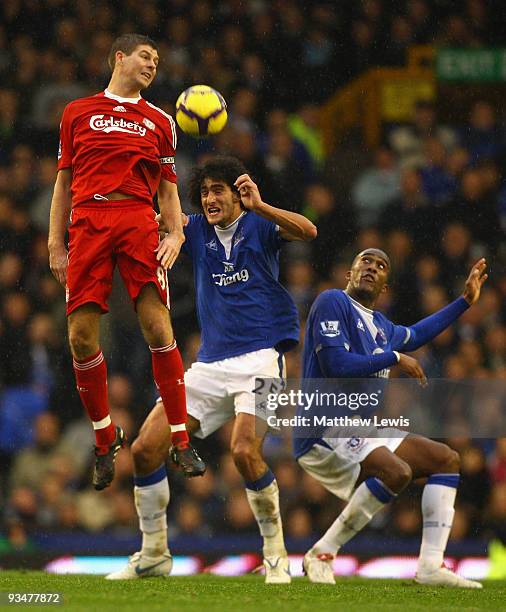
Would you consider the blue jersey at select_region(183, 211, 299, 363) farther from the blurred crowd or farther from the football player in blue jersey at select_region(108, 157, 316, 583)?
the blurred crowd

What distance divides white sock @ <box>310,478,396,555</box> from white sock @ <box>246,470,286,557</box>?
309 millimetres

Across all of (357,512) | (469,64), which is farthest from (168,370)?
(469,64)

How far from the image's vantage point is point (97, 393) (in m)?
6.05

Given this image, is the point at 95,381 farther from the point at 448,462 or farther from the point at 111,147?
the point at 448,462

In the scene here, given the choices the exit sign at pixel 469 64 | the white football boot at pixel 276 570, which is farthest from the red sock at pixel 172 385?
the exit sign at pixel 469 64

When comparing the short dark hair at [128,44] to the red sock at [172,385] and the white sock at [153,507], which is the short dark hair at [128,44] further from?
the white sock at [153,507]

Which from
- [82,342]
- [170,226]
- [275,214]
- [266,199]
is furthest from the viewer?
[266,199]

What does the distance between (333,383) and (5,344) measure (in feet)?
12.4

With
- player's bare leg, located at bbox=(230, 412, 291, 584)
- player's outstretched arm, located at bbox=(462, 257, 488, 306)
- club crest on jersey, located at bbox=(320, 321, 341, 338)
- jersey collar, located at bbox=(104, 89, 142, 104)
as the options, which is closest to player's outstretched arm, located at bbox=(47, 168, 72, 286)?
jersey collar, located at bbox=(104, 89, 142, 104)

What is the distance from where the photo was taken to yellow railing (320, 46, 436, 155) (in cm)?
1241

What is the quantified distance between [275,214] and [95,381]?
4.17 feet

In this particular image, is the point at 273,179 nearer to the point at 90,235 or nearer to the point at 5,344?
the point at 5,344

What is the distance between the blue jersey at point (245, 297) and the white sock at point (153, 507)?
728mm

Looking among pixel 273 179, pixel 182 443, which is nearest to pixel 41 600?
pixel 182 443
